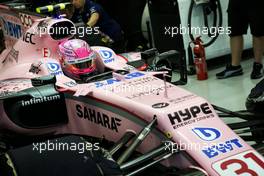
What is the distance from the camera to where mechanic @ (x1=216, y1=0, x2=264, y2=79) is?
4.94m

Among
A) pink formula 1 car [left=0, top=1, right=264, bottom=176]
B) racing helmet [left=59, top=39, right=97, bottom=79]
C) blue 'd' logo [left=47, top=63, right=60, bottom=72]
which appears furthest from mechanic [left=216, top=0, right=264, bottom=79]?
blue 'd' logo [left=47, top=63, right=60, bottom=72]

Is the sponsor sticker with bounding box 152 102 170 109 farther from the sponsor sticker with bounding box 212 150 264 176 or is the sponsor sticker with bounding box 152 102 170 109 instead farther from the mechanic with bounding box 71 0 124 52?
the mechanic with bounding box 71 0 124 52

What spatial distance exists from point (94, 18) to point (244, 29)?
1.71m

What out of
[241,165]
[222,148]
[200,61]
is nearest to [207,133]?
[222,148]

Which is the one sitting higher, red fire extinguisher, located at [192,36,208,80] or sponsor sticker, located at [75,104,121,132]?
sponsor sticker, located at [75,104,121,132]

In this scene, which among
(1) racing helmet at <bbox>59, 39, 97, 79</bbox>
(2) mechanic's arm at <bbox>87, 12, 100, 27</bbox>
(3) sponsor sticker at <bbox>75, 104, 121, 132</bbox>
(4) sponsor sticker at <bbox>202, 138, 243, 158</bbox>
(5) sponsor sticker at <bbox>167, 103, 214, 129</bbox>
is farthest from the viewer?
(2) mechanic's arm at <bbox>87, 12, 100, 27</bbox>

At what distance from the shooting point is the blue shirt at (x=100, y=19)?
18.6 ft

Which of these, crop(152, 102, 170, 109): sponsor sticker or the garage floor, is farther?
the garage floor

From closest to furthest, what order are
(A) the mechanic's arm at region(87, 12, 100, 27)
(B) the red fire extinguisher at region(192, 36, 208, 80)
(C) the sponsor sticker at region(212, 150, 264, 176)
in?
(C) the sponsor sticker at region(212, 150, 264, 176) < (B) the red fire extinguisher at region(192, 36, 208, 80) < (A) the mechanic's arm at region(87, 12, 100, 27)

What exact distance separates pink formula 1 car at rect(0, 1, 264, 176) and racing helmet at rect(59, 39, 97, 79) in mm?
27

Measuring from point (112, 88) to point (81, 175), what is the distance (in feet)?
3.82

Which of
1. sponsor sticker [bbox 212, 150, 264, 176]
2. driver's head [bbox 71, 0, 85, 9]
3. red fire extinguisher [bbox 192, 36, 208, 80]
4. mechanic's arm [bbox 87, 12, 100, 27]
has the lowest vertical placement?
red fire extinguisher [bbox 192, 36, 208, 80]

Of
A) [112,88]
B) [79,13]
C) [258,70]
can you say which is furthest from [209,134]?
[79,13]

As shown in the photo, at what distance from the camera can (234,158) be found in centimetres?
245
